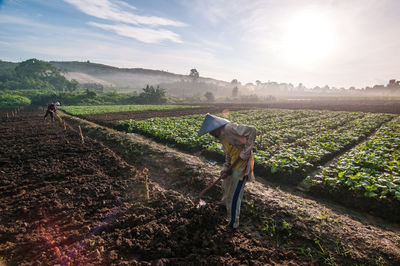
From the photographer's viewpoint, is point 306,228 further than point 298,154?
No

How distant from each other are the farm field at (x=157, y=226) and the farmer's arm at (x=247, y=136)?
1.76m

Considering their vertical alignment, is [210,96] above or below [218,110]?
above

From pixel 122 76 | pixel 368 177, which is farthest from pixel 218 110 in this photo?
pixel 122 76

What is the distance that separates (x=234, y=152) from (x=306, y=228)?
2.32 metres

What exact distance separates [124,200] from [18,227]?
2.15 meters

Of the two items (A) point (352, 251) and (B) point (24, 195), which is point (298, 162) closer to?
(A) point (352, 251)

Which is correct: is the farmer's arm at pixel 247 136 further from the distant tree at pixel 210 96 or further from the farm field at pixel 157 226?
the distant tree at pixel 210 96

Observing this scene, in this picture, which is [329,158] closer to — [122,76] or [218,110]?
[218,110]

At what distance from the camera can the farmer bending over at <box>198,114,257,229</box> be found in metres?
3.45

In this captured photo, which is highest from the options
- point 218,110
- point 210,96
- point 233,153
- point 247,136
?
point 210,96

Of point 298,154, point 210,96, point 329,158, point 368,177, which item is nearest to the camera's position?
point 368,177

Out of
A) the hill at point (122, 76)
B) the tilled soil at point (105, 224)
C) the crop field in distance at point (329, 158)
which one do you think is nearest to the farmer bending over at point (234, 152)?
the tilled soil at point (105, 224)

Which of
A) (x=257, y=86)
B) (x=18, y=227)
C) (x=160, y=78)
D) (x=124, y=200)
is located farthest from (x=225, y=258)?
(x=257, y=86)

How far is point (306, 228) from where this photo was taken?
4012 mm
